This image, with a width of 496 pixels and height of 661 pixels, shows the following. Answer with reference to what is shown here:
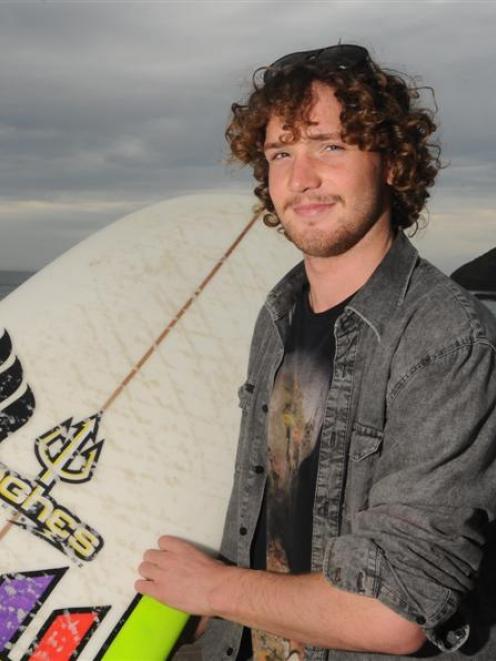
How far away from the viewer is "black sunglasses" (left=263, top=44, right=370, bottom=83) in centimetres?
191

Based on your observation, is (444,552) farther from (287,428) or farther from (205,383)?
(205,383)

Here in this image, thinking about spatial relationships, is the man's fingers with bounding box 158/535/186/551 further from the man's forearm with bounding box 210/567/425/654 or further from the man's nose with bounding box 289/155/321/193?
the man's nose with bounding box 289/155/321/193

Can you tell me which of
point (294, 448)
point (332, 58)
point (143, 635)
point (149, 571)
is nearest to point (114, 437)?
point (149, 571)

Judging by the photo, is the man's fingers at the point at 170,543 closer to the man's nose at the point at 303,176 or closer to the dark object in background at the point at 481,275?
the man's nose at the point at 303,176

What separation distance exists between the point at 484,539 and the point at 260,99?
1197 mm

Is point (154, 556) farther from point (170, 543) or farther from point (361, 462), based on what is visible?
point (361, 462)

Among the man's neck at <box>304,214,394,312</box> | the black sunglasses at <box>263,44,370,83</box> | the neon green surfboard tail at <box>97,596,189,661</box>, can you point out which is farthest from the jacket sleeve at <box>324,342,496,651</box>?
the neon green surfboard tail at <box>97,596,189,661</box>

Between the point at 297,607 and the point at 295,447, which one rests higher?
the point at 295,447

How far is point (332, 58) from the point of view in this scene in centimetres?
193

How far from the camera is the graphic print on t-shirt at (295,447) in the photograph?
1.71 metres

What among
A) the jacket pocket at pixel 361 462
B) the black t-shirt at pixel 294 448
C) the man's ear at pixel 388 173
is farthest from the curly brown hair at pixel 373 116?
the jacket pocket at pixel 361 462

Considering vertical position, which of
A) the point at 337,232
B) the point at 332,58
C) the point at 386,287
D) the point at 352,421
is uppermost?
the point at 332,58

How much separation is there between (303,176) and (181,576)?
0.96 m

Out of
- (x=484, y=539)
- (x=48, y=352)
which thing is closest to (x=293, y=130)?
(x=484, y=539)
